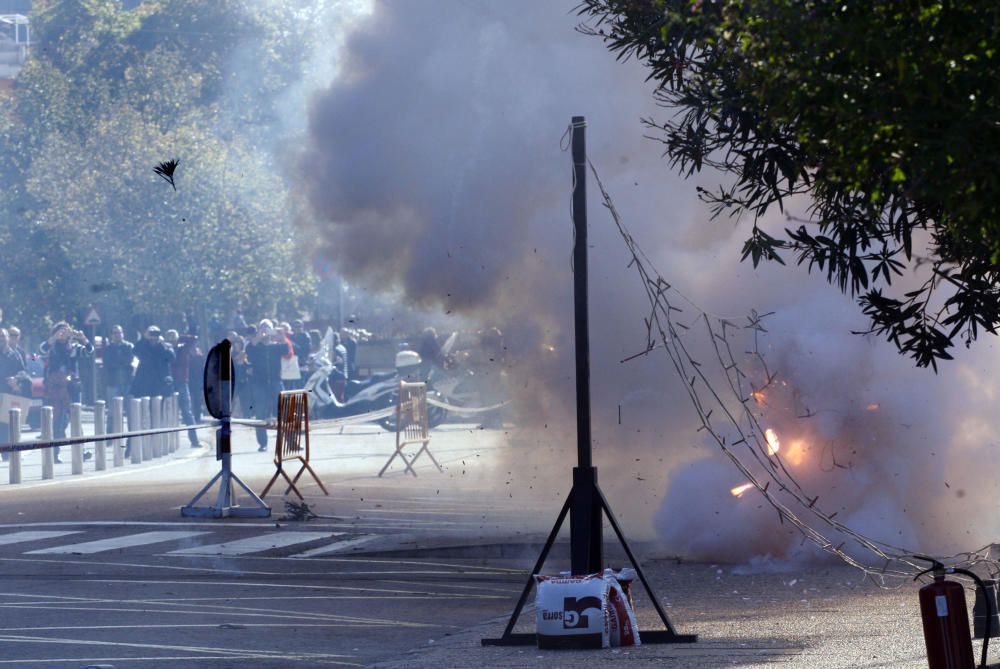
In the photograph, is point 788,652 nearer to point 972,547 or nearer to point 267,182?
point 972,547

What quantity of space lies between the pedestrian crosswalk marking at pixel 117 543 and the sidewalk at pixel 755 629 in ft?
14.4

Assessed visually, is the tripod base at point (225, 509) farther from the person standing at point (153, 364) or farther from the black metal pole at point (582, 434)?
the person standing at point (153, 364)

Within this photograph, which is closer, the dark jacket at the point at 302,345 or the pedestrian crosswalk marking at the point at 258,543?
the pedestrian crosswalk marking at the point at 258,543

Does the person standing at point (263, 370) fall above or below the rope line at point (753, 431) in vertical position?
above

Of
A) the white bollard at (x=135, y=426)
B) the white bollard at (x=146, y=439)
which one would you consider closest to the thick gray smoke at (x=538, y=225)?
the white bollard at (x=135, y=426)

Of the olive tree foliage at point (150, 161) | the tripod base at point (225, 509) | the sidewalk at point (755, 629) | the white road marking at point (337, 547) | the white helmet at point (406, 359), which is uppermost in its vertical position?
the olive tree foliage at point (150, 161)

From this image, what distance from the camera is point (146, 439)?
22.0 m

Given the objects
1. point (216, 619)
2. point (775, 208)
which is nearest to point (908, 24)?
point (216, 619)

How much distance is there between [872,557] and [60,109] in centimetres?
3283

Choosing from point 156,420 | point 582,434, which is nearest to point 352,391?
point 156,420

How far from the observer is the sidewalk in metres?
7.08

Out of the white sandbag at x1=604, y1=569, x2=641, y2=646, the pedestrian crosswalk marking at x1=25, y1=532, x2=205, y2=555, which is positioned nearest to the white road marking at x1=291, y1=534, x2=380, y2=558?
the pedestrian crosswalk marking at x1=25, y1=532, x2=205, y2=555

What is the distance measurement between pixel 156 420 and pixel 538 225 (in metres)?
10.4

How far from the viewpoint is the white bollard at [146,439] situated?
21.9 m
